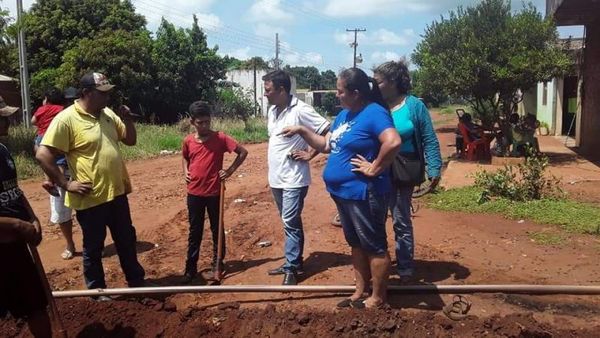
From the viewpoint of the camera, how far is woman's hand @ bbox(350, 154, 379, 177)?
3.85 m

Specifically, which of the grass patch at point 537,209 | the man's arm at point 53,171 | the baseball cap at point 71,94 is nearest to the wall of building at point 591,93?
the grass patch at point 537,209

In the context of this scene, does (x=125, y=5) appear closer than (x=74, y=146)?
No

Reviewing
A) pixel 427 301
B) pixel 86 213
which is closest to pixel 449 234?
pixel 427 301

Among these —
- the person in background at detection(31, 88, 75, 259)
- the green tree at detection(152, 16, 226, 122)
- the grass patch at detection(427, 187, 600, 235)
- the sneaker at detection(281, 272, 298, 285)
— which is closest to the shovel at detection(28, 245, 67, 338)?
the person in background at detection(31, 88, 75, 259)

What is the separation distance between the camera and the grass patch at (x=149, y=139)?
12.9 meters

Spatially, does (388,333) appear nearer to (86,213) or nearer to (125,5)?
(86,213)

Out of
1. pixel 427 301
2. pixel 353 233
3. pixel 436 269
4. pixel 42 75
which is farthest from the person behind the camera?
pixel 42 75

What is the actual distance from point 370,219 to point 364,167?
14.8 inches

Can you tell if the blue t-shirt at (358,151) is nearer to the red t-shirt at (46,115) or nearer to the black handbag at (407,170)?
the black handbag at (407,170)

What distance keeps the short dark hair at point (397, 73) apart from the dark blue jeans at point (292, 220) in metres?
1.19

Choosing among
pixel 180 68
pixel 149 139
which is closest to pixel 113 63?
pixel 180 68

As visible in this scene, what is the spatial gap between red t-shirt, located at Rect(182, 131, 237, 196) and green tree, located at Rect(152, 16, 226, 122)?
20352 millimetres

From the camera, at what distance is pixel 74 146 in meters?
4.34

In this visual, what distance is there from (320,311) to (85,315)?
1.83 meters
